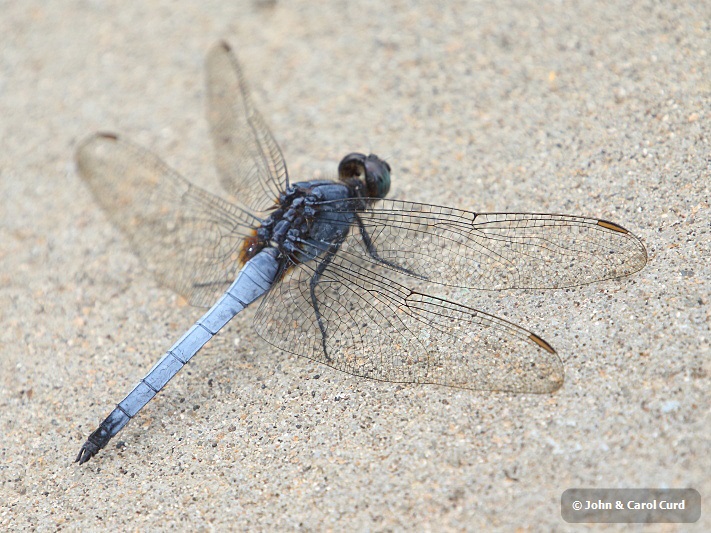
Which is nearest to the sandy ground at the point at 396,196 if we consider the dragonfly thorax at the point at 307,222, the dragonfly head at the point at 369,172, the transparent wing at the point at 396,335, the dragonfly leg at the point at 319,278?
the transparent wing at the point at 396,335

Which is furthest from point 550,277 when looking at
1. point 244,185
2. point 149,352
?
point 149,352

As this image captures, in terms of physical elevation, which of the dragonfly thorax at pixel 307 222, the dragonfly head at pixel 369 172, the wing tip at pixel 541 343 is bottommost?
the wing tip at pixel 541 343

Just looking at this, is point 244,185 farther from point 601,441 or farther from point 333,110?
point 601,441

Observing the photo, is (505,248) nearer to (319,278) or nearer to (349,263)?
(349,263)

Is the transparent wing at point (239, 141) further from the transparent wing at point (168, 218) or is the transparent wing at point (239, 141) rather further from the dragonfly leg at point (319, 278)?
the dragonfly leg at point (319, 278)

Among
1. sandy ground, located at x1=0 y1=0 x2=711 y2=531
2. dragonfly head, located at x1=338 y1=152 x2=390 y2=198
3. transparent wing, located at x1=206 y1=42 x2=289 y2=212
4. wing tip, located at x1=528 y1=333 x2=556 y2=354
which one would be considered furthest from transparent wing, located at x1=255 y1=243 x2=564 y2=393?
transparent wing, located at x1=206 y1=42 x2=289 y2=212
